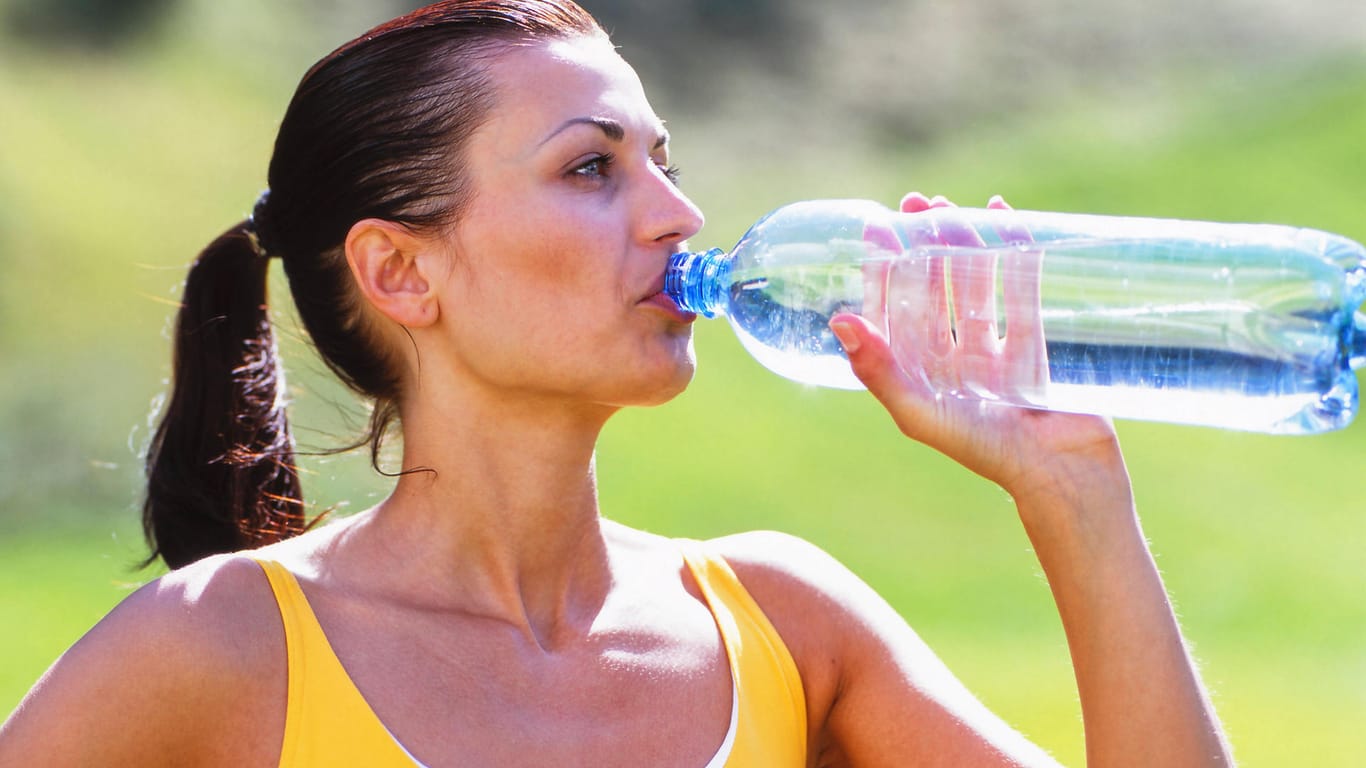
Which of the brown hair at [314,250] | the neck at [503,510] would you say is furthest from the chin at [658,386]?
the brown hair at [314,250]

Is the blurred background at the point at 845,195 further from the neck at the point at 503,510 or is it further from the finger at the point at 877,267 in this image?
the finger at the point at 877,267

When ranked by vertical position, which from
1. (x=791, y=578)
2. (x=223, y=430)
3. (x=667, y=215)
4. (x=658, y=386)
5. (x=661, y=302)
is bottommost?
(x=791, y=578)

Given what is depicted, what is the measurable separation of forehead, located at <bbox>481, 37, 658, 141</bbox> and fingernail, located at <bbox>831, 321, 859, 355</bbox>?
0.42 meters

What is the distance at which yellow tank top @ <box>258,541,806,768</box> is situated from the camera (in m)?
1.66

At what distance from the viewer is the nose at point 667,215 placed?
1912mm

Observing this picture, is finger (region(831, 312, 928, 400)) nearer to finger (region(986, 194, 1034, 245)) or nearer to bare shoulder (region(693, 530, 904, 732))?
finger (region(986, 194, 1034, 245))

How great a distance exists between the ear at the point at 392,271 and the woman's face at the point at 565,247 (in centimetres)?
3

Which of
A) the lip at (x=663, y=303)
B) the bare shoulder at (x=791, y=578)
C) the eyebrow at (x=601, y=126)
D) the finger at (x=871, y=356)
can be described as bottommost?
the bare shoulder at (x=791, y=578)

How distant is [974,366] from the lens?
1.89 meters

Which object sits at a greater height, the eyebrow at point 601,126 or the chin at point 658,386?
the eyebrow at point 601,126

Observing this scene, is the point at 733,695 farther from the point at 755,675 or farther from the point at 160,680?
the point at 160,680

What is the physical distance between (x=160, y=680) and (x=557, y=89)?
2.77 ft

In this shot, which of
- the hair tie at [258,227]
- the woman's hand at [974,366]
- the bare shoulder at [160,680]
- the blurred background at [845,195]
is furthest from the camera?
the blurred background at [845,195]

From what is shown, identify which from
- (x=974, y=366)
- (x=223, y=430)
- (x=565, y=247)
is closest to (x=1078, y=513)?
(x=974, y=366)
